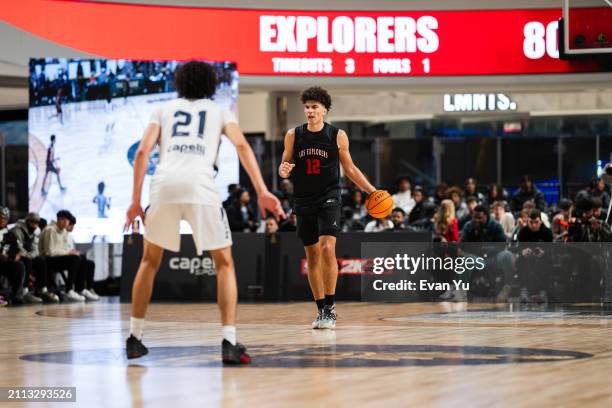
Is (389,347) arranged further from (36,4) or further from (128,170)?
(36,4)

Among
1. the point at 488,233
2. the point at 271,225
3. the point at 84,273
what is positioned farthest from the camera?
the point at 84,273

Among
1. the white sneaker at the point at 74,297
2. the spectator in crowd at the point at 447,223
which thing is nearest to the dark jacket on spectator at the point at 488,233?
the spectator in crowd at the point at 447,223

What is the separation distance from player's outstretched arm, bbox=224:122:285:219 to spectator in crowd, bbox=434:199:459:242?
10074 millimetres

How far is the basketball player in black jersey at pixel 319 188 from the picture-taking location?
10195 millimetres

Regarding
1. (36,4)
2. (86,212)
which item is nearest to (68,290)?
(86,212)

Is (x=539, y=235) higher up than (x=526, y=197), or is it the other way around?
(x=526, y=197)

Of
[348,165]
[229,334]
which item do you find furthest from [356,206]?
[229,334]

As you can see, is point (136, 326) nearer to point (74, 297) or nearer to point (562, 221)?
point (74, 297)

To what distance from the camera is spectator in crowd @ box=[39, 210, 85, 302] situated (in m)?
16.9

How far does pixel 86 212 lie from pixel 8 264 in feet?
5.44

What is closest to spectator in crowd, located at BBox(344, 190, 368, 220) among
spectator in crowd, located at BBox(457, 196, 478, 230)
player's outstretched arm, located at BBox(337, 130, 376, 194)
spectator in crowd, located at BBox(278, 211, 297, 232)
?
spectator in crowd, located at BBox(457, 196, 478, 230)

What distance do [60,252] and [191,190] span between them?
1059cm

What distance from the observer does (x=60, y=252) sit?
17062 mm

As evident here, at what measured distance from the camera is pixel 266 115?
69.9 ft
